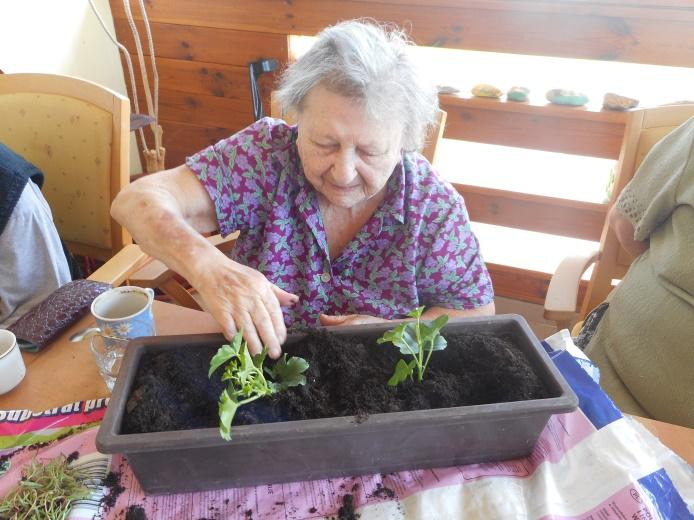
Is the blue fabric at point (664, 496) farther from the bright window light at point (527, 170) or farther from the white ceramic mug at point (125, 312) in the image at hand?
the bright window light at point (527, 170)

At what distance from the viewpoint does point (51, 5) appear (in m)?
2.38

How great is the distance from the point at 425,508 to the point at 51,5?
2.75 metres

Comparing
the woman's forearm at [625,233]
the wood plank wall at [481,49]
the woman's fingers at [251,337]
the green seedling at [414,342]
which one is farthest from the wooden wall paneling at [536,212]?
the woman's fingers at [251,337]

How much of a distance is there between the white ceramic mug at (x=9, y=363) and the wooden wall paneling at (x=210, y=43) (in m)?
1.88

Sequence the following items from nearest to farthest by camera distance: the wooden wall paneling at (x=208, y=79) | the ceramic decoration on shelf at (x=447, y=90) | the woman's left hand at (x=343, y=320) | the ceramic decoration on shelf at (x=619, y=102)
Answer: the woman's left hand at (x=343, y=320)
the ceramic decoration on shelf at (x=619, y=102)
the ceramic decoration on shelf at (x=447, y=90)
the wooden wall paneling at (x=208, y=79)

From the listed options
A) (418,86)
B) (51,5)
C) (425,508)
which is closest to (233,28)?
(51,5)

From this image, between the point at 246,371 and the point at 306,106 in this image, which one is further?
the point at 306,106

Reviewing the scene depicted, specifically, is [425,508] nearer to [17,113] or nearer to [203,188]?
[203,188]

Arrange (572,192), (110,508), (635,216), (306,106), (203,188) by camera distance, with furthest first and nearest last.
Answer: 1. (572,192)
2. (635,216)
3. (203,188)
4. (306,106)
5. (110,508)

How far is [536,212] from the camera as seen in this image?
7.41ft

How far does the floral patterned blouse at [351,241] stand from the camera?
1.17 metres

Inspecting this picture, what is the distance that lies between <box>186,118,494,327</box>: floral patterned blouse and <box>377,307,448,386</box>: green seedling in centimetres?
36

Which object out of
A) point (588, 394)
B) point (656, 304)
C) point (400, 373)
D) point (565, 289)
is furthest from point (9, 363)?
point (656, 304)

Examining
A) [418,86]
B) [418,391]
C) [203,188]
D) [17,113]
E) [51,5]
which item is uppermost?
[51,5]
